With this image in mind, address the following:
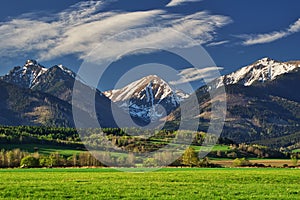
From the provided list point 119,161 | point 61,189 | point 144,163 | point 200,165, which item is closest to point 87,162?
point 119,161

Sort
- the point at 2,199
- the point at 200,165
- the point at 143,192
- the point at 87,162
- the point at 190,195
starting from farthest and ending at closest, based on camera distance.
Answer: the point at 87,162 < the point at 200,165 < the point at 143,192 < the point at 190,195 < the point at 2,199

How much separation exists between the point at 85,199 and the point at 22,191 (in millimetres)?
8168

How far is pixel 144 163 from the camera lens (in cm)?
15688

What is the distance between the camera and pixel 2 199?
3241 cm

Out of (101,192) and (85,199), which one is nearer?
(85,199)

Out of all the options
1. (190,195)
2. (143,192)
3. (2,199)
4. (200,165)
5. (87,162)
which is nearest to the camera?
(2,199)

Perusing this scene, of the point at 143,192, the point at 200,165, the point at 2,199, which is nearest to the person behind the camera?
the point at 2,199

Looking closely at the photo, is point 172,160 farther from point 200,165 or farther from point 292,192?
point 292,192

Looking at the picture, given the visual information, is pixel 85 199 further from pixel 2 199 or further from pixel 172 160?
pixel 172 160

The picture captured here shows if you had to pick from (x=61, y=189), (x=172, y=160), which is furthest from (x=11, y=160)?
(x=61, y=189)

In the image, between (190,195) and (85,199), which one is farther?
(190,195)

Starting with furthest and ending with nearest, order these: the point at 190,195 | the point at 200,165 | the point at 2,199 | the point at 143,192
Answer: the point at 200,165, the point at 143,192, the point at 190,195, the point at 2,199

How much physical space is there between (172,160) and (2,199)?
130122mm

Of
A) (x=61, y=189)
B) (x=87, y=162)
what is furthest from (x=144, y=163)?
(x=61, y=189)
